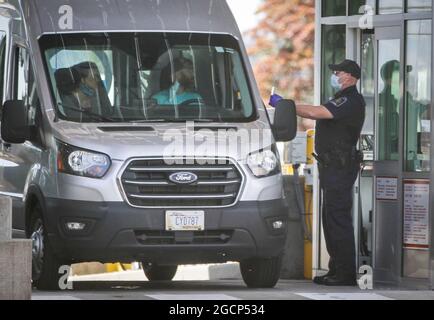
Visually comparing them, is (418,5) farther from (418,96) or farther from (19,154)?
(19,154)

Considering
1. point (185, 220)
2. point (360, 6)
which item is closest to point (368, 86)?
point (360, 6)

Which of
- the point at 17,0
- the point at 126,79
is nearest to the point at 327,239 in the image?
the point at 126,79

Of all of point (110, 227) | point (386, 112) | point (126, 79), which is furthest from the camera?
point (386, 112)

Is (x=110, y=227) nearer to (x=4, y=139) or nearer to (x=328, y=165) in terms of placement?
(x=4, y=139)

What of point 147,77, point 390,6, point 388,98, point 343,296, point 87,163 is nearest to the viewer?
point 343,296

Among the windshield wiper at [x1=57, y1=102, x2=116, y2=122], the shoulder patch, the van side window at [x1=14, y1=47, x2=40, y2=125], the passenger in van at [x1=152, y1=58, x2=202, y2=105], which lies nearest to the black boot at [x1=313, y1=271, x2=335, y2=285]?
the shoulder patch

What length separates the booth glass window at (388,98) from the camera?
15562 millimetres

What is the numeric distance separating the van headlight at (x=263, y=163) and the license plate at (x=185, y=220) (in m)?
0.58

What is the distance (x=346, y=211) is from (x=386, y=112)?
4.50ft

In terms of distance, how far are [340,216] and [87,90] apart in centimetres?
276

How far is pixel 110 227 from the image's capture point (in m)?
13.0

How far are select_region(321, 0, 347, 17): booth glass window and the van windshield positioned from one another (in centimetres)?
238

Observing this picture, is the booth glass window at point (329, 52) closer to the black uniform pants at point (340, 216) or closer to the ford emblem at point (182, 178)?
the black uniform pants at point (340, 216)

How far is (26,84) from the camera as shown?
14.0 meters
